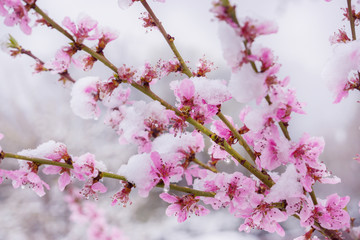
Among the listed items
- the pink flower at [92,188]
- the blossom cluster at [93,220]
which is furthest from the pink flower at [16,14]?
the blossom cluster at [93,220]

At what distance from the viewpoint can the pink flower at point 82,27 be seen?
79cm

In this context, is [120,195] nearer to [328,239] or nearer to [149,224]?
[328,239]

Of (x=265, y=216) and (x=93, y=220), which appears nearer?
(x=265, y=216)

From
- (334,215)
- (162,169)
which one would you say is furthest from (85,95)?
(334,215)

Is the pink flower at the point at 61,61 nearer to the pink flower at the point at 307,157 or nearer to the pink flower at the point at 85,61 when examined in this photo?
the pink flower at the point at 85,61

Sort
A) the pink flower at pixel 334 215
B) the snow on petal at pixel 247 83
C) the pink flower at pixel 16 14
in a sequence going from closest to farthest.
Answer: the snow on petal at pixel 247 83, the pink flower at pixel 16 14, the pink flower at pixel 334 215

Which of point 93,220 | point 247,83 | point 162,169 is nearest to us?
point 247,83

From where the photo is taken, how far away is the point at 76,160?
916 millimetres

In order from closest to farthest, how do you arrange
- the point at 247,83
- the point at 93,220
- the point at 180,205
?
the point at 247,83 → the point at 180,205 → the point at 93,220

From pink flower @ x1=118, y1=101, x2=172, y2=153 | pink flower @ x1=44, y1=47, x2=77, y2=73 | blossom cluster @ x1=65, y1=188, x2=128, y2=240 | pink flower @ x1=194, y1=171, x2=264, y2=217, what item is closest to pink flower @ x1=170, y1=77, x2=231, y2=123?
pink flower @ x1=118, y1=101, x2=172, y2=153

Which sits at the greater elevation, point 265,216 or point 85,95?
point 85,95

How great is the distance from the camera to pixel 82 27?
809 millimetres

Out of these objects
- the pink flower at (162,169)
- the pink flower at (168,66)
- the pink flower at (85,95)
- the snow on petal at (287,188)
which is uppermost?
the pink flower at (168,66)

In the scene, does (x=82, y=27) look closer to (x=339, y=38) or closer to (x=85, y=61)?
(x=85, y=61)
